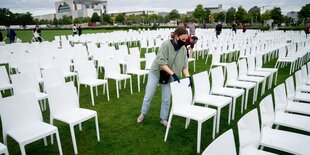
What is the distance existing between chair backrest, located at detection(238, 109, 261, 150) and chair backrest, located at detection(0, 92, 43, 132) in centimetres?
281

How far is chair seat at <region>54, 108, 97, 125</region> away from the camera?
126 inches

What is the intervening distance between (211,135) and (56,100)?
2700 mm

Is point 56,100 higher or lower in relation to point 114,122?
higher

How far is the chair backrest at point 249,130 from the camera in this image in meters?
2.26

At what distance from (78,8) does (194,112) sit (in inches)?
5058

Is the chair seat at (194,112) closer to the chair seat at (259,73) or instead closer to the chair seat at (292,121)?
the chair seat at (292,121)

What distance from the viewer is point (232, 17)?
5534 centimetres

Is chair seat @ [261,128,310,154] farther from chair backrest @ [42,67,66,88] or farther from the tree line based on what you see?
the tree line

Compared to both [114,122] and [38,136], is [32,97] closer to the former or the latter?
[38,136]

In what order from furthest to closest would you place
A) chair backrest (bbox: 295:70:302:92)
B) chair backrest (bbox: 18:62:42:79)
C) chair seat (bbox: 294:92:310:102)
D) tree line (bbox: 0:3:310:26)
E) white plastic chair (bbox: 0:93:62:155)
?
tree line (bbox: 0:3:310:26), chair backrest (bbox: 18:62:42:79), chair backrest (bbox: 295:70:302:92), chair seat (bbox: 294:92:310:102), white plastic chair (bbox: 0:93:62:155)

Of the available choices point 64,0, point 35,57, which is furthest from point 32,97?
point 64,0

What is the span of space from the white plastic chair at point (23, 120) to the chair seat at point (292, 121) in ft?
10.4

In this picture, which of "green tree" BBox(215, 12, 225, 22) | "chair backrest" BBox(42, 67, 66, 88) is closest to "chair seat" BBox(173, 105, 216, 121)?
"chair backrest" BBox(42, 67, 66, 88)

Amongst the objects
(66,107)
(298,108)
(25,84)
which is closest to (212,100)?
(298,108)
